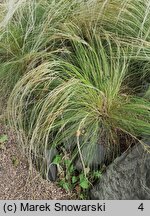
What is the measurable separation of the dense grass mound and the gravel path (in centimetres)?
6

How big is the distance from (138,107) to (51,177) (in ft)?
1.59

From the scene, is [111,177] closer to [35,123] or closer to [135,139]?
[135,139]

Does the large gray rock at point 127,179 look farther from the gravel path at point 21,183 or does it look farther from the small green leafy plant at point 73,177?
the gravel path at point 21,183

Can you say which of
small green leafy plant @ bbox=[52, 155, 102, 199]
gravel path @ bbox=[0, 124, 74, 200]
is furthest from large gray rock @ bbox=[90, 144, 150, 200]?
gravel path @ bbox=[0, 124, 74, 200]

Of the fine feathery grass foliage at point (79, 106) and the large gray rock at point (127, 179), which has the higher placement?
the fine feathery grass foliage at point (79, 106)

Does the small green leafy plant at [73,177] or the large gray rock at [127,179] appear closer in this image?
the large gray rock at [127,179]

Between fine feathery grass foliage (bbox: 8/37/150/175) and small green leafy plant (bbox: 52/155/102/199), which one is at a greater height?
fine feathery grass foliage (bbox: 8/37/150/175)

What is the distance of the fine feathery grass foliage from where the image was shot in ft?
5.49

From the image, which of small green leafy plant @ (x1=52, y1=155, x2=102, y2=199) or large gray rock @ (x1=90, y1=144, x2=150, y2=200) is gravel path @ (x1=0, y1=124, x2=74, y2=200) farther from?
large gray rock @ (x1=90, y1=144, x2=150, y2=200)

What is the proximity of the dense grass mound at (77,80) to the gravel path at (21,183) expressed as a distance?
0.18 ft

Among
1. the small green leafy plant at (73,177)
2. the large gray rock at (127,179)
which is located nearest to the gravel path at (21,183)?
the small green leafy plant at (73,177)

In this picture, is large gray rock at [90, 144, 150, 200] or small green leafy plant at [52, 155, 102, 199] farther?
small green leafy plant at [52, 155, 102, 199]

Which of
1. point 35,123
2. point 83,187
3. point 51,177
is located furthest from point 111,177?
point 35,123

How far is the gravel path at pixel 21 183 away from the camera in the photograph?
167cm
